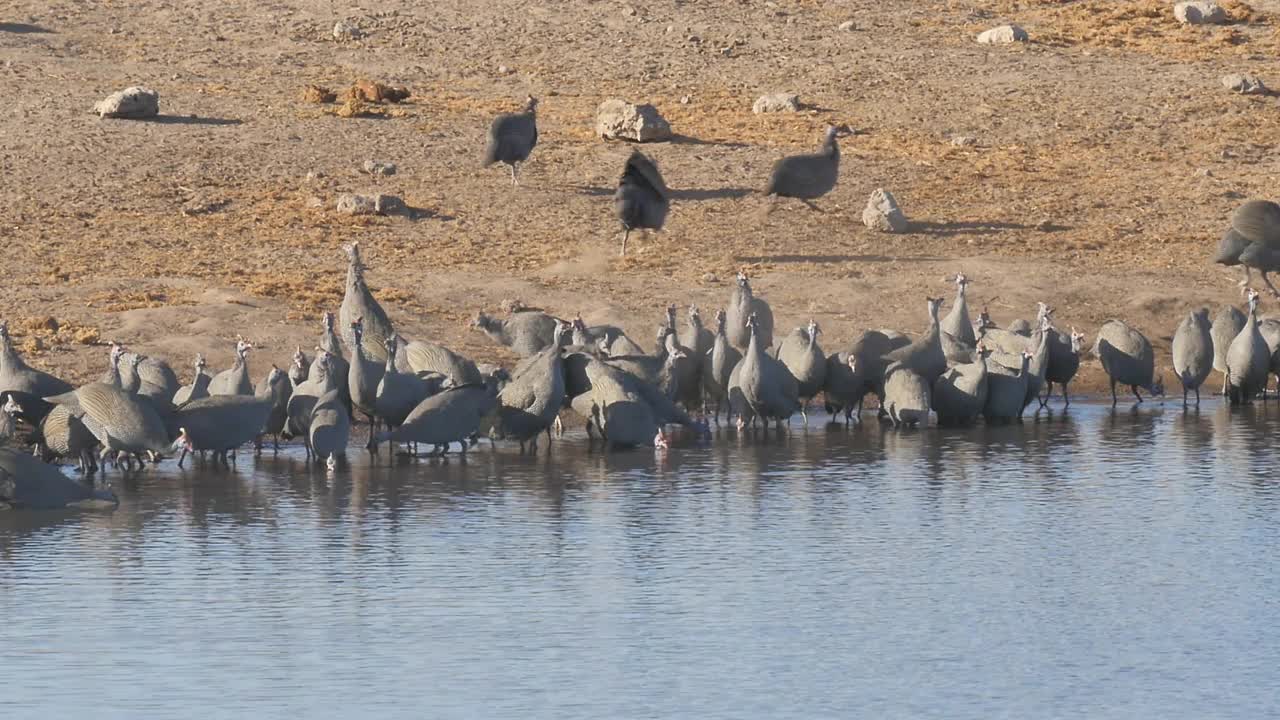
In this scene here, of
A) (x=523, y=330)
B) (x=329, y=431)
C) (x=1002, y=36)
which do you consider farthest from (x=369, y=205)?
(x=1002, y=36)

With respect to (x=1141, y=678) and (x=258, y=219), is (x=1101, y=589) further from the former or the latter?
(x=258, y=219)

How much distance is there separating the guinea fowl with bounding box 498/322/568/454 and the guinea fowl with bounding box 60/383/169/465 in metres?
2.62

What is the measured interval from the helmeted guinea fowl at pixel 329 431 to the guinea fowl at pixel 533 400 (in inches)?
50.2

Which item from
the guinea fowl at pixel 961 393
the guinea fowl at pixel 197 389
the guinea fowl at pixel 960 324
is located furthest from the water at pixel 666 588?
the guinea fowl at pixel 960 324

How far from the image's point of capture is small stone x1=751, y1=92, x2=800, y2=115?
2916cm

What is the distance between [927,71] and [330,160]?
885cm

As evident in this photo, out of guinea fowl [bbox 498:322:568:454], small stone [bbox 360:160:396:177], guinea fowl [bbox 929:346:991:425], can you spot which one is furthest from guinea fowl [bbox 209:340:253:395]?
small stone [bbox 360:160:396:177]

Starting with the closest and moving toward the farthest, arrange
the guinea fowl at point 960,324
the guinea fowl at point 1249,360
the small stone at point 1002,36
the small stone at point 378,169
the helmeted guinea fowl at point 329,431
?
the helmeted guinea fowl at point 329,431 < the guinea fowl at point 1249,360 < the guinea fowl at point 960,324 < the small stone at point 378,169 < the small stone at point 1002,36

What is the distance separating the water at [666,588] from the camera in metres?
9.92

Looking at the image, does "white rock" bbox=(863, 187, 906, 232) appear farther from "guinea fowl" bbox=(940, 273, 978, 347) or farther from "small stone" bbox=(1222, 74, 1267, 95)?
"small stone" bbox=(1222, 74, 1267, 95)

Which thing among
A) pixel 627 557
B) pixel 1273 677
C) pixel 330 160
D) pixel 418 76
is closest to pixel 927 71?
pixel 418 76

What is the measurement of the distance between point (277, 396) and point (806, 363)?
4279 mm

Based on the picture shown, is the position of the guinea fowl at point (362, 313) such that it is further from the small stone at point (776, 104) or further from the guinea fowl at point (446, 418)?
the small stone at point (776, 104)

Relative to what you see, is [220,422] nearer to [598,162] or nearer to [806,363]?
[806,363]
